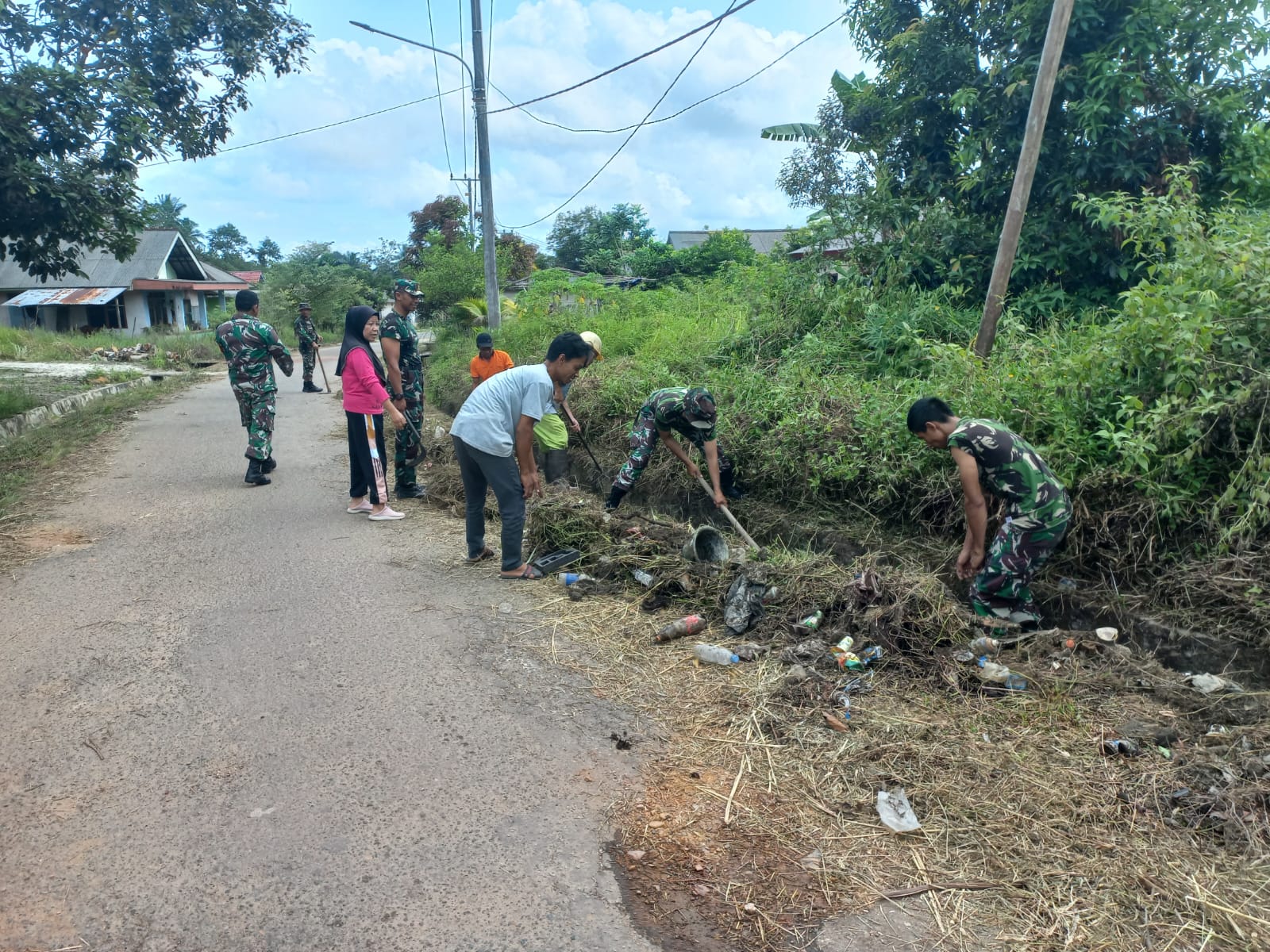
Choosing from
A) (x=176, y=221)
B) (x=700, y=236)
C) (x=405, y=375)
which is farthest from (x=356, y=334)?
(x=176, y=221)

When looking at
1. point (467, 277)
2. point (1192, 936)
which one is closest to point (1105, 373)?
point (1192, 936)

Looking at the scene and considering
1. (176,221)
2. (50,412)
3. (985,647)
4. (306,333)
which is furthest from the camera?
(176,221)

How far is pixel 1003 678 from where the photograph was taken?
397cm

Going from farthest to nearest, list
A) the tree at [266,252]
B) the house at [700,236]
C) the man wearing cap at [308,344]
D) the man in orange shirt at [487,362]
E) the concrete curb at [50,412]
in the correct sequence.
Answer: the tree at [266,252] → the house at [700,236] → the man wearing cap at [308,344] → the concrete curb at [50,412] → the man in orange shirt at [487,362]

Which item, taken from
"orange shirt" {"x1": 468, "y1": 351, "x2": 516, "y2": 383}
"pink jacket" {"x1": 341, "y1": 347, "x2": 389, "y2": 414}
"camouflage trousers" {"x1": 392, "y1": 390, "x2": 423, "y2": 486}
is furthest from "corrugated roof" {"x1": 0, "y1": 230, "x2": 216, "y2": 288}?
"pink jacket" {"x1": 341, "y1": 347, "x2": 389, "y2": 414}

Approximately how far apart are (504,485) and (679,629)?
1624 mm

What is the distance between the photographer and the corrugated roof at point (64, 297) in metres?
33.2

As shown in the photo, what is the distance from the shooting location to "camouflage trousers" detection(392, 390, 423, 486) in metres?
7.82

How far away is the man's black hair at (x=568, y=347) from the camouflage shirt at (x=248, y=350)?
13.5ft

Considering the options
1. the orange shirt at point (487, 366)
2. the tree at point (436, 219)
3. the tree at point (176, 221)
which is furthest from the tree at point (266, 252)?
the orange shirt at point (487, 366)

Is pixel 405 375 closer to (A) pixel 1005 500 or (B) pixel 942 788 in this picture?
(A) pixel 1005 500

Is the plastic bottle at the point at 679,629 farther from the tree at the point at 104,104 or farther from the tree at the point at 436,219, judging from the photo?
the tree at the point at 436,219

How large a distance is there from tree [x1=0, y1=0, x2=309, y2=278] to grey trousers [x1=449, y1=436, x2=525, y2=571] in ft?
26.0

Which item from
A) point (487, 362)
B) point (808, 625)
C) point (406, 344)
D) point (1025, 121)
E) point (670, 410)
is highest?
point (1025, 121)
